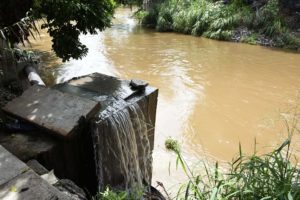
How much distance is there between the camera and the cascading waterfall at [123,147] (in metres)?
3.03

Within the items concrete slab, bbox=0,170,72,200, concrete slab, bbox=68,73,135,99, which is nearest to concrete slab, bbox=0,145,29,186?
concrete slab, bbox=0,170,72,200

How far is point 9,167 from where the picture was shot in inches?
81.1

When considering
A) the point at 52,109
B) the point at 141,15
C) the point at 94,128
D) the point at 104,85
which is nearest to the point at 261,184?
the point at 94,128

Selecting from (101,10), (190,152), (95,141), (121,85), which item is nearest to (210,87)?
(190,152)

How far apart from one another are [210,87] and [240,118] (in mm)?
1742

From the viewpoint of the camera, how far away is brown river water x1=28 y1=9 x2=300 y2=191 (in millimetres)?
5344

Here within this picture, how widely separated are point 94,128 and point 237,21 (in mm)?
11310

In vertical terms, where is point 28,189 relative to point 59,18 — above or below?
below

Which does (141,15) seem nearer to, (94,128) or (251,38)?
(251,38)

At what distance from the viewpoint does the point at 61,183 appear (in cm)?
215

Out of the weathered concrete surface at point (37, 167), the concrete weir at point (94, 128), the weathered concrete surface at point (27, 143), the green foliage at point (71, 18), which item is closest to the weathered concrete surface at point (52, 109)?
the concrete weir at point (94, 128)

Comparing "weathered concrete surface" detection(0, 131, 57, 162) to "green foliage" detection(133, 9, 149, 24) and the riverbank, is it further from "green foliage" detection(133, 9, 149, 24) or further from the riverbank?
"green foliage" detection(133, 9, 149, 24)

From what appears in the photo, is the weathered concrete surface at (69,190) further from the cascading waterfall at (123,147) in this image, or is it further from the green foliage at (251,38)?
the green foliage at (251,38)

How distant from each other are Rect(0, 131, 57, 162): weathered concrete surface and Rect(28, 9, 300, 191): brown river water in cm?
202
